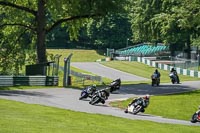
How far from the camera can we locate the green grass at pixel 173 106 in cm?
2477

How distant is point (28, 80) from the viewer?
3531 cm

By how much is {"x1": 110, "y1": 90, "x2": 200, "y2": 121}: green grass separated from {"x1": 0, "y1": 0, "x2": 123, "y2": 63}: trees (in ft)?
43.0

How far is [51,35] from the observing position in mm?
114438

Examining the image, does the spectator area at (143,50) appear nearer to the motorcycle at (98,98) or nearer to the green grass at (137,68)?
the green grass at (137,68)

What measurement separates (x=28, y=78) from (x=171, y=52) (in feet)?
188

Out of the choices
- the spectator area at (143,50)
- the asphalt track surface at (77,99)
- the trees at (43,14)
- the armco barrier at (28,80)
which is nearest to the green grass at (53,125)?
the asphalt track surface at (77,99)

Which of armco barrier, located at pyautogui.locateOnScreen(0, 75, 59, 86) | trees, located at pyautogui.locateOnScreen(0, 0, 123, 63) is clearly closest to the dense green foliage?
trees, located at pyautogui.locateOnScreen(0, 0, 123, 63)

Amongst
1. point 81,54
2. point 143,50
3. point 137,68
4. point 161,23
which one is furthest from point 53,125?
point 81,54

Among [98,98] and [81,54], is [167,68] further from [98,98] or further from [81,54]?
[98,98]

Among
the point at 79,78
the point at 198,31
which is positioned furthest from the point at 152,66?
the point at 79,78

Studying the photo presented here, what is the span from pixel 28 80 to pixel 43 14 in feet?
24.4

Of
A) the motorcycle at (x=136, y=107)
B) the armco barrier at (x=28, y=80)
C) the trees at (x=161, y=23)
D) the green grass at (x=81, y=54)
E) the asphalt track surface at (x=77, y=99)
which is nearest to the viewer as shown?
the asphalt track surface at (x=77, y=99)

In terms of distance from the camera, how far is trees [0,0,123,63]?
39750mm

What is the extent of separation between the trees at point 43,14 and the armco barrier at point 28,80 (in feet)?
15.7
